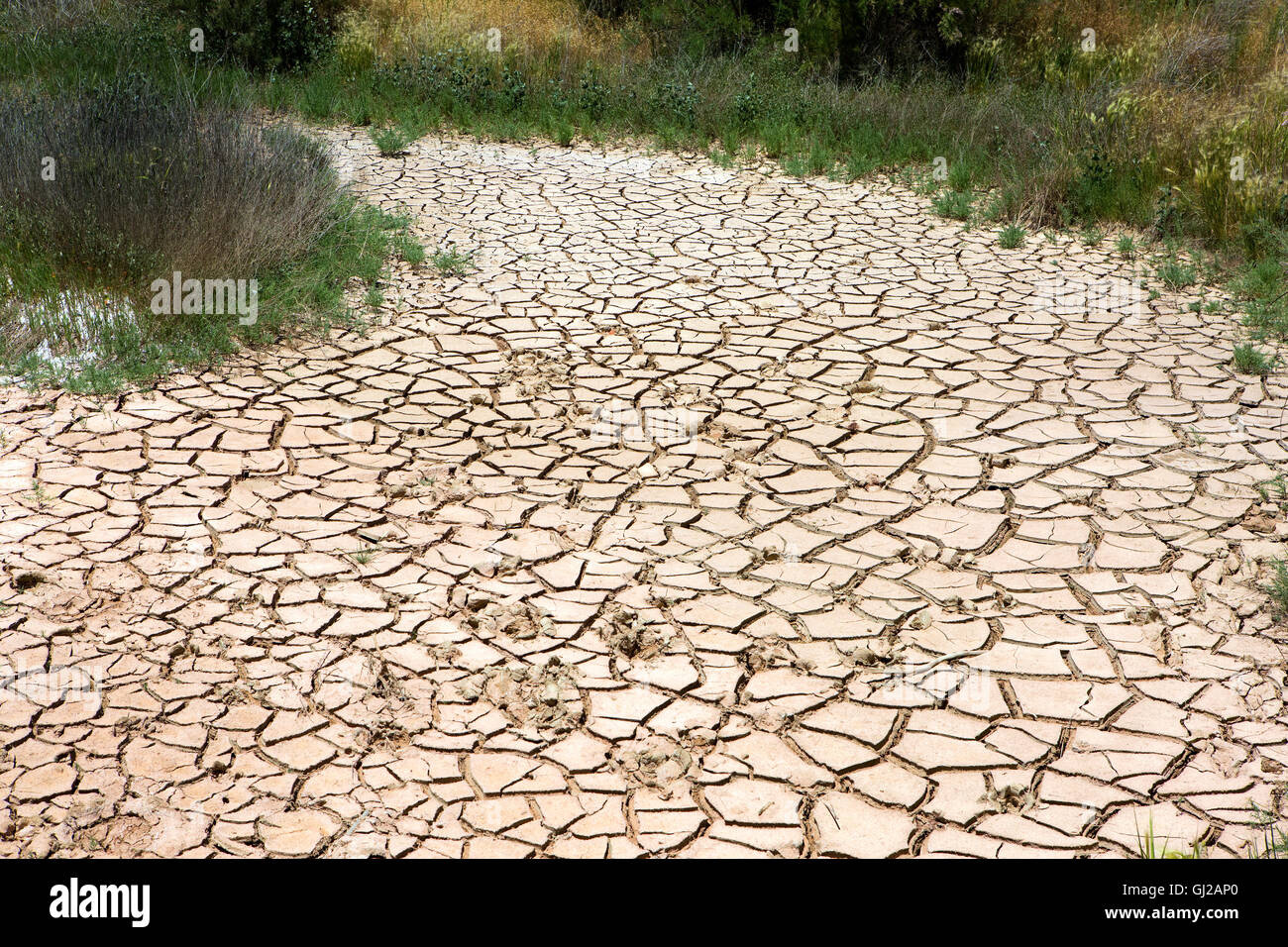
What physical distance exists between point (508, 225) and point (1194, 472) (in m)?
4.53

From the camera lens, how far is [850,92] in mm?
9820

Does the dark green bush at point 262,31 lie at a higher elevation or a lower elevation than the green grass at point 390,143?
higher

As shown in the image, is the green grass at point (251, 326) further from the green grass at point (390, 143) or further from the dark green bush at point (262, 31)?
the dark green bush at point (262, 31)

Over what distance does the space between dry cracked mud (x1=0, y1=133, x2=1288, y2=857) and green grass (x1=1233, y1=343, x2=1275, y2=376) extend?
0.37ft

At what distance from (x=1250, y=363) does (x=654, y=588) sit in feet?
11.3

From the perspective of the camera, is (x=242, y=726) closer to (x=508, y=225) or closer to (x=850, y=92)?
(x=508, y=225)

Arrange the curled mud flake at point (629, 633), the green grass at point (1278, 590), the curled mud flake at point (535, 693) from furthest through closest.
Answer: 1. the green grass at point (1278, 590)
2. the curled mud flake at point (629, 633)
3. the curled mud flake at point (535, 693)

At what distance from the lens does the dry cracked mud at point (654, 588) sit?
279cm

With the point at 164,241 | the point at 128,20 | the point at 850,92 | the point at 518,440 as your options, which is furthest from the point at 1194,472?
the point at 128,20

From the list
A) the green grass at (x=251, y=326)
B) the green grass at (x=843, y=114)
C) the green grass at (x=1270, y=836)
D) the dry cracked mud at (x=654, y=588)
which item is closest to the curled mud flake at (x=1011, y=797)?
the dry cracked mud at (x=654, y=588)

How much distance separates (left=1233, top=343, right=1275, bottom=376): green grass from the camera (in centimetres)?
534

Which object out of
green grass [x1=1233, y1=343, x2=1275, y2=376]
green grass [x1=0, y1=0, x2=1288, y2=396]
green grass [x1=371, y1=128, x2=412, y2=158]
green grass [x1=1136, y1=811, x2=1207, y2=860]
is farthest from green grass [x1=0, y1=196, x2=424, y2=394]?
green grass [x1=1233, y1=343, x2=1275, y2=376]

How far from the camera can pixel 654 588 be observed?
3672 mm

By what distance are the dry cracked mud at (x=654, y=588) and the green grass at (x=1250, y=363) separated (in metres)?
0.11
